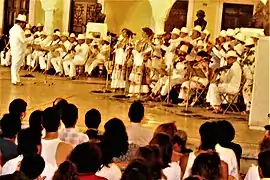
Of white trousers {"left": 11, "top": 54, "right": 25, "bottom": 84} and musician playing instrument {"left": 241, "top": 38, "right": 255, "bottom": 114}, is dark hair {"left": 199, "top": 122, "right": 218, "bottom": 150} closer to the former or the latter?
musician playing instrument {"left": 241, "top": 38, "right": 255, "bottom": 114}

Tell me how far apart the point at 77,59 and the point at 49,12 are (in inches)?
180

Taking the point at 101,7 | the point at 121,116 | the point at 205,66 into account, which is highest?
the point at 101,7

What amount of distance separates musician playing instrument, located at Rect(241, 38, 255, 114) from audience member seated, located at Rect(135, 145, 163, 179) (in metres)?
8.29

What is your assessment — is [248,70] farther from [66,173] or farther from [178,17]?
[178,17]

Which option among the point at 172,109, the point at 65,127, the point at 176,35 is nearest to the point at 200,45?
the point at 176,35

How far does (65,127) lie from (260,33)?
899 cm

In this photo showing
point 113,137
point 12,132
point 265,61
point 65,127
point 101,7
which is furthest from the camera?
point 101,7

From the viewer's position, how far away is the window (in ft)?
72.7

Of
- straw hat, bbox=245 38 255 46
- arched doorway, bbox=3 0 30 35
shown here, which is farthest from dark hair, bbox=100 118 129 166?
arched doorway, bbox=3 0 30 35

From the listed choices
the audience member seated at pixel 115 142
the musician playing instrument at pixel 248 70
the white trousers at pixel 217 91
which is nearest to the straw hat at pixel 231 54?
the musician playing instrument at pixel 248 70

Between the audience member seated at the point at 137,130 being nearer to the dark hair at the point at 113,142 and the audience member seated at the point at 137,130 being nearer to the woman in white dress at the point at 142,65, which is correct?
the dark hair at the point at 113,142

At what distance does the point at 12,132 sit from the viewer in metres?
5.84

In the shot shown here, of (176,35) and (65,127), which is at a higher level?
(176,35)

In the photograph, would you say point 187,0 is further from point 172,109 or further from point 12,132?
point 12,132
